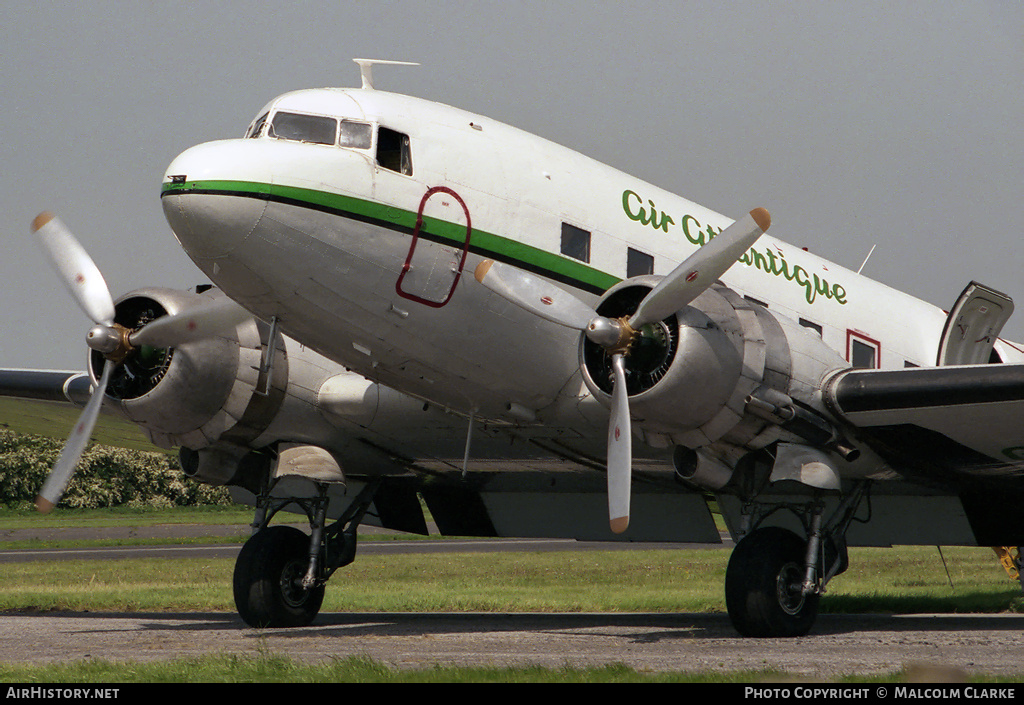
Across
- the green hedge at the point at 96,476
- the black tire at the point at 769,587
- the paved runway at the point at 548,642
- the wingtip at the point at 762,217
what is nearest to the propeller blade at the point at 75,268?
the paved runway at the point at 548,642

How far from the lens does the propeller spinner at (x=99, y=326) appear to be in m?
12.7

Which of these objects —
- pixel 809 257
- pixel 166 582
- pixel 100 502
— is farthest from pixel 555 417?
pixel 100 502

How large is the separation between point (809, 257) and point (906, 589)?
9516mm

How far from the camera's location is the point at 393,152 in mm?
11406

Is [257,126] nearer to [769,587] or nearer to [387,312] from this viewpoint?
[387,312]

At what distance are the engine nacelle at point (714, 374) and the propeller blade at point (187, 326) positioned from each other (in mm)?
4298

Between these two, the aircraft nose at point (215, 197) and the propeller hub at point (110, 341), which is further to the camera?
the propeller hub at point (110, 341)

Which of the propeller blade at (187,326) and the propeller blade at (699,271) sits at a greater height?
the propeller blade at (699,271)

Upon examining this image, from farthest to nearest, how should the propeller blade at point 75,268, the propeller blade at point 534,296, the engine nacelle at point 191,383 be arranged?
the propeller blade at point 75,268, the engine nacelle at point 191,383, the propeller blade at point 534,296

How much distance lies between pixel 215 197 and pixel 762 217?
505cm

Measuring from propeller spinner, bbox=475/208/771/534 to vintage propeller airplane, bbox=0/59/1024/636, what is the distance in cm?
3

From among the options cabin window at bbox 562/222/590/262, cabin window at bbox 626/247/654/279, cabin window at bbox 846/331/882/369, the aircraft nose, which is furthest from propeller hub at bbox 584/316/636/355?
cabin window at bbox 846/331/882/369

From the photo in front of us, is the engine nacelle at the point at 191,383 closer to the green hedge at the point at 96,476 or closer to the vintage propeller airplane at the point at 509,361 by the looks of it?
the vintage propeller airplane at the point at 509,361
